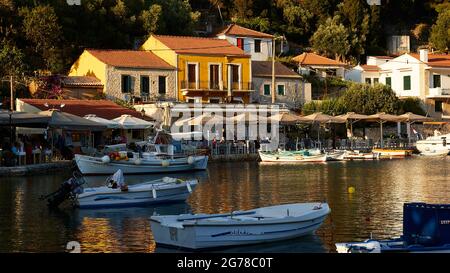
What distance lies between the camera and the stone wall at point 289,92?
67500 mm

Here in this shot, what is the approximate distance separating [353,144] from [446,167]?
55.4ft

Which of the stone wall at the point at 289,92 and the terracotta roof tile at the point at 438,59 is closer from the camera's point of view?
the stone wall at the point at 289,92

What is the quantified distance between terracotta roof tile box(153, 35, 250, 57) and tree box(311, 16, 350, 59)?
19.2 m

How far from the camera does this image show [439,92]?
7362cm

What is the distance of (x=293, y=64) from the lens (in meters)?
75.6

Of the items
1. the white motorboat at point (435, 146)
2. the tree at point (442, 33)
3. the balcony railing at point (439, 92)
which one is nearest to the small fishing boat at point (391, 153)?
the white motorboat at point (435, 146)

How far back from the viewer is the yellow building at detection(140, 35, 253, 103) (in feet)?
206

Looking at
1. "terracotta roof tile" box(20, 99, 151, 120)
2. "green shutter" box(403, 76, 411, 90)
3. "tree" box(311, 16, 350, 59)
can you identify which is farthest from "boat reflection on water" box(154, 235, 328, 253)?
"tree" box(311, 16, 350, 59)

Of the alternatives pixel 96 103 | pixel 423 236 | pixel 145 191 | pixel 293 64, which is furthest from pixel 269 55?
pixel 423 236

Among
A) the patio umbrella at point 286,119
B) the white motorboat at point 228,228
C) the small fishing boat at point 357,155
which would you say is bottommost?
the white motorboat at point 228,228

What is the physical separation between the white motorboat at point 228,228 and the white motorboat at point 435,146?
44.1 meters

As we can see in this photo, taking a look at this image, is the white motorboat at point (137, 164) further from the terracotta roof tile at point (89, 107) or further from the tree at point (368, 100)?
the tree at point (368, 100)

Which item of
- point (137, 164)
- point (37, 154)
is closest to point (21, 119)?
point (37, 154)

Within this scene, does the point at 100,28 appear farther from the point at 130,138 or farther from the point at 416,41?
the point at 416,41
